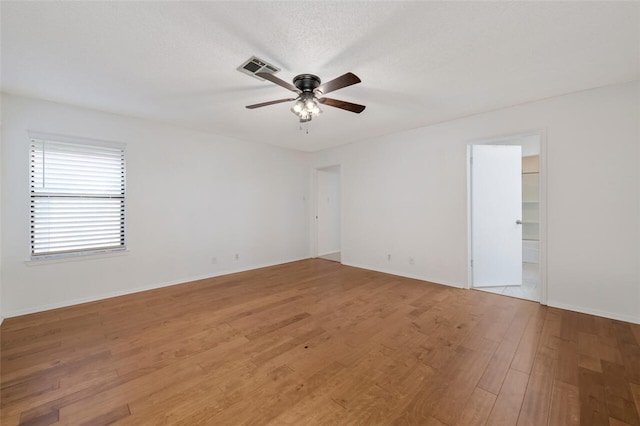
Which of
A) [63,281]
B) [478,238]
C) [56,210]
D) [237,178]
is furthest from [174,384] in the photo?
[478,238]

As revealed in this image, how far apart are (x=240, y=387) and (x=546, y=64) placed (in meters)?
3.70

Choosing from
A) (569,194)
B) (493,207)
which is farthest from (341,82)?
(493,207)

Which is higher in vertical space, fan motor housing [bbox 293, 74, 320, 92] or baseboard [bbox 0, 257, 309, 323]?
fan motor housing [bbox 293, 74, 320, 92]

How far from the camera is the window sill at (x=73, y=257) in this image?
300 centimetres

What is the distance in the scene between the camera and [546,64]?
2281 millimetres

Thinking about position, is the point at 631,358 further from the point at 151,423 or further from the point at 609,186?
the point at 151,423

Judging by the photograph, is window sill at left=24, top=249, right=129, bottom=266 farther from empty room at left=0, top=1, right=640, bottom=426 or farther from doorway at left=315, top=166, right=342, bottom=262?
doorway at left=315, top=166, right=342, bottom=262

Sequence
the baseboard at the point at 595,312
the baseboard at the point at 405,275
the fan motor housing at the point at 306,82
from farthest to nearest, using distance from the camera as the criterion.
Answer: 1. the baseboard at the point at 405,275
2. the baseboard at the point at 595,312
3. the fan motor housing at the point at 306,82

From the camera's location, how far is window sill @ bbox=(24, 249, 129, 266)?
118 inches

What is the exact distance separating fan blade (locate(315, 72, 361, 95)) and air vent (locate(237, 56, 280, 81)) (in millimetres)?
470

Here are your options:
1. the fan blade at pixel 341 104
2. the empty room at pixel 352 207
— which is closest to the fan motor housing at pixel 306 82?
the empty room at pixel 352 207

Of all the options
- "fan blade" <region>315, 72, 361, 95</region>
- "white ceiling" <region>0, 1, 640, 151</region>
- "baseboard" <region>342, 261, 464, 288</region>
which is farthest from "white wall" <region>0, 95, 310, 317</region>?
"fan blade" <region>315, 72, 361, 95</region>

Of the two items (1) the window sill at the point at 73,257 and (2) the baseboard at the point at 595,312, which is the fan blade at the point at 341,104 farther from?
(1) the window sill at the point at 73,257

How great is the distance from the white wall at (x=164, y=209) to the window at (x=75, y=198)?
11cm
